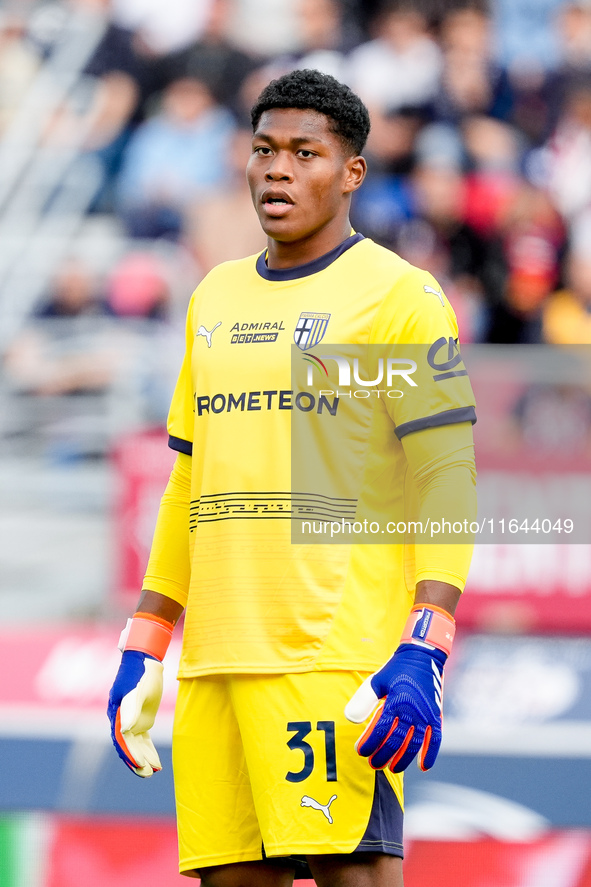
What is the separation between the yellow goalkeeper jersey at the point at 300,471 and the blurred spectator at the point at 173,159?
5.48 meters

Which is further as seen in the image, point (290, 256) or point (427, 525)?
point (290, 256)

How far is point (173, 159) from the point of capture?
8.12 meters

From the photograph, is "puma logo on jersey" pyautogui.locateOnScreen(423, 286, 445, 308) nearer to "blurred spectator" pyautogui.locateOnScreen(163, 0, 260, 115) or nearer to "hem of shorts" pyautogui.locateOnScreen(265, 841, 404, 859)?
"hem of shorts" pyautogui.locateOnScreen(265, 841, 404, 859)

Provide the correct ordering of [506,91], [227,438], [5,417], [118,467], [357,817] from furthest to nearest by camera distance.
Answer: [506,91] < [5,417] < [118,467] < [227,438] < [357,817]

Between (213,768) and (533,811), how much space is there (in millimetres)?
2465

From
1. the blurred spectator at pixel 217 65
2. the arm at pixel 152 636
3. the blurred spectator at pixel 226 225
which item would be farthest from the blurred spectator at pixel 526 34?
the arm at pixel 152 636

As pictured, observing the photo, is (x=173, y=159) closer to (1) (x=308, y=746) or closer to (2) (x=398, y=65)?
(2) (x=398, y=65)

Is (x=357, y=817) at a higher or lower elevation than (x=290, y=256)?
lower

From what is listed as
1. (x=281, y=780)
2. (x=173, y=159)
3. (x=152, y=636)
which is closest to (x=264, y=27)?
(x=173, y=159)

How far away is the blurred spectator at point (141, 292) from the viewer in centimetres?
739

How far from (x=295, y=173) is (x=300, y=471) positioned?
580 mm

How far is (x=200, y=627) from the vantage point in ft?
7.98

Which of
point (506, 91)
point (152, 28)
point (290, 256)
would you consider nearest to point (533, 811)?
point (290, 256)

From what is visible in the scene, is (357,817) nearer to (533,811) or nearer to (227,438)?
(227,438)
